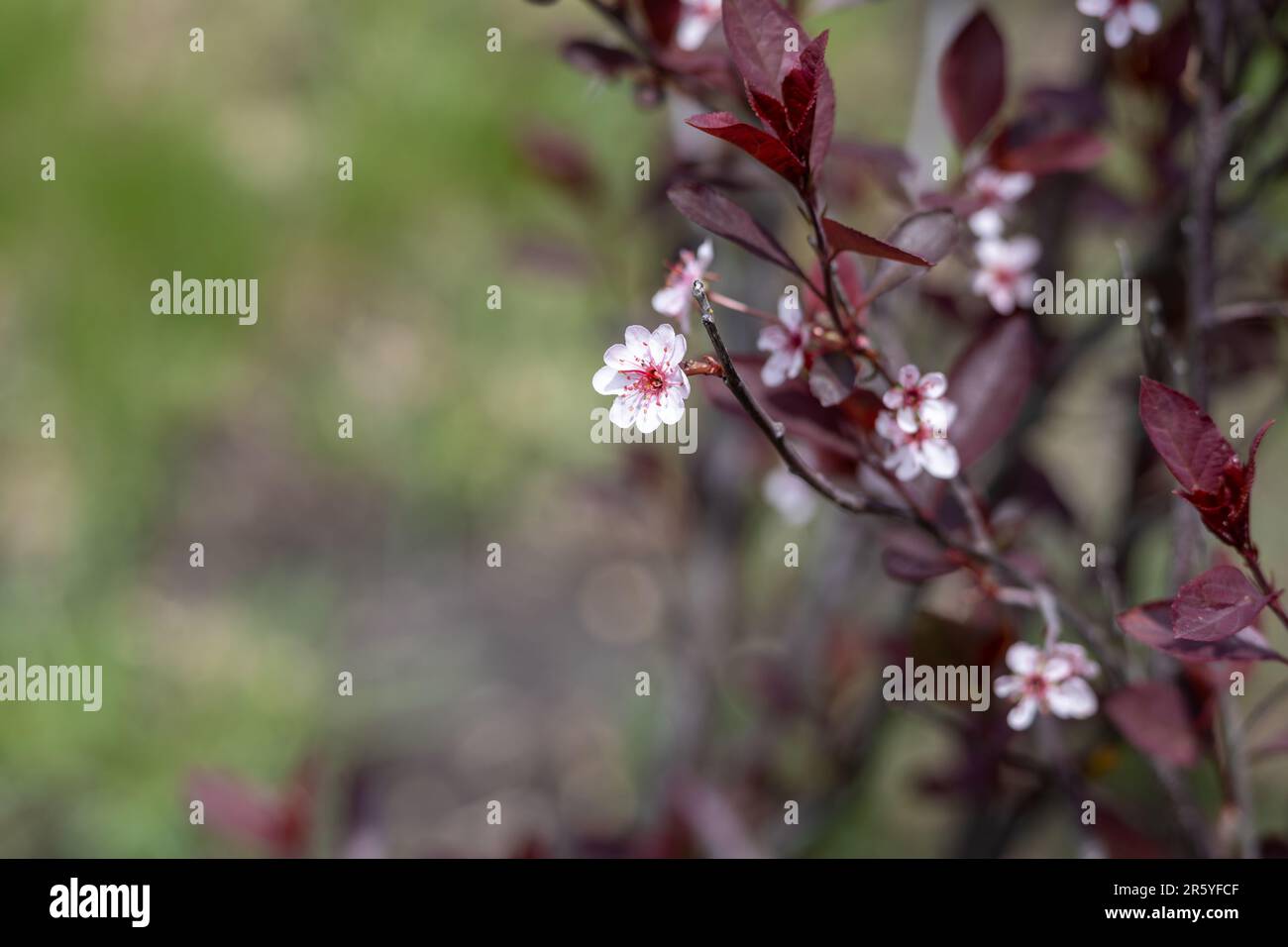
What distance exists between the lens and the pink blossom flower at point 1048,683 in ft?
3.45

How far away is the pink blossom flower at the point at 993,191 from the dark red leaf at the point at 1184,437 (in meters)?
0.31

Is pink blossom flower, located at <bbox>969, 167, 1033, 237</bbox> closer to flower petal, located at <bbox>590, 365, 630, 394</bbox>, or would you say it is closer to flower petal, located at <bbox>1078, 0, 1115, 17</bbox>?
flower petal, located at <bbox>1078, 0, 1115, 17</bbox>

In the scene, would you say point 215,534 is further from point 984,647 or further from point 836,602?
point 984,647

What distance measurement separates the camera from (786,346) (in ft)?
3.16

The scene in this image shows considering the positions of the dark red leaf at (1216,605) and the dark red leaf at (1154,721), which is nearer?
the dark red leaf at (1216,605)

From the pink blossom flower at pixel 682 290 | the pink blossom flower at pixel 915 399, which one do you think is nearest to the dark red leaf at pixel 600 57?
the pink blossom flower at pixel 682 290

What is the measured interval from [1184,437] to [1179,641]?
18cm

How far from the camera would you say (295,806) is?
1.54m

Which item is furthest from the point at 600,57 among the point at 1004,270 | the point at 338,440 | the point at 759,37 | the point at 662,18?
the point at 338,440

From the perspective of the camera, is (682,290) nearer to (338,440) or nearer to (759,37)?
(759,37)

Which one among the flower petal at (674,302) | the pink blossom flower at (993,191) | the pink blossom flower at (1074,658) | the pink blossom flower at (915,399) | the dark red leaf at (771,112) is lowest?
the pink blossom flower at (1074,658)

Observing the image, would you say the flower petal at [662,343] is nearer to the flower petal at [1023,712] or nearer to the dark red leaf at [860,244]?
the dark red leaf at [860,244]

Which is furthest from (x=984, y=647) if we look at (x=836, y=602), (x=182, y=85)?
(x=182, y=85)
